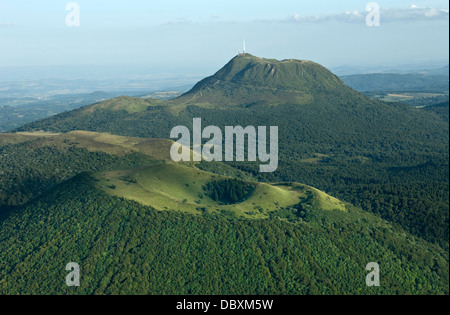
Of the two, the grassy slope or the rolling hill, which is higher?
the grassy slope

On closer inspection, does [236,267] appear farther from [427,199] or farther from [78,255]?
[427,199]

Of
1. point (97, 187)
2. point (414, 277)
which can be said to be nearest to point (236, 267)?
point (414, 277)

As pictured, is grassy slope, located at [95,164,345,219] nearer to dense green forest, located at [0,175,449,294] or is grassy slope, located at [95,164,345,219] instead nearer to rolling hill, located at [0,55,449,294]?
rolling hill, located at [0,55,449,294]

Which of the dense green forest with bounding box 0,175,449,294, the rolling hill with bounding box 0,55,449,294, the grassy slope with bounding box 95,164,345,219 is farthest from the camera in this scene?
the grassy slope with bounding box 95,164,345,219

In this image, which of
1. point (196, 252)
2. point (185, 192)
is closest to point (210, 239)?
point (196, 252)

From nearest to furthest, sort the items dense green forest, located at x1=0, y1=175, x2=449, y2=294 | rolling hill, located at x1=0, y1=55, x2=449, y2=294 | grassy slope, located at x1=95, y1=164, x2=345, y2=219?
dense green forest, located at x1=0, y1=175, x2=449, y2=294, rolling hill, located at x1=0, y1=55, x2=449, y2=294, grassy slope, located at x1=95, y1=164, x2=345, y2=219

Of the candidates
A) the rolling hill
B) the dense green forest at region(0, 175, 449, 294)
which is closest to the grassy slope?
the rolling hill

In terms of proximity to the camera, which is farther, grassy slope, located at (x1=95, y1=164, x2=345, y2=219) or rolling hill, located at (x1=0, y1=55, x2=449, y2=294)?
grassy slope, located at (x1=95, y1=164, x2=345, y2=219)
